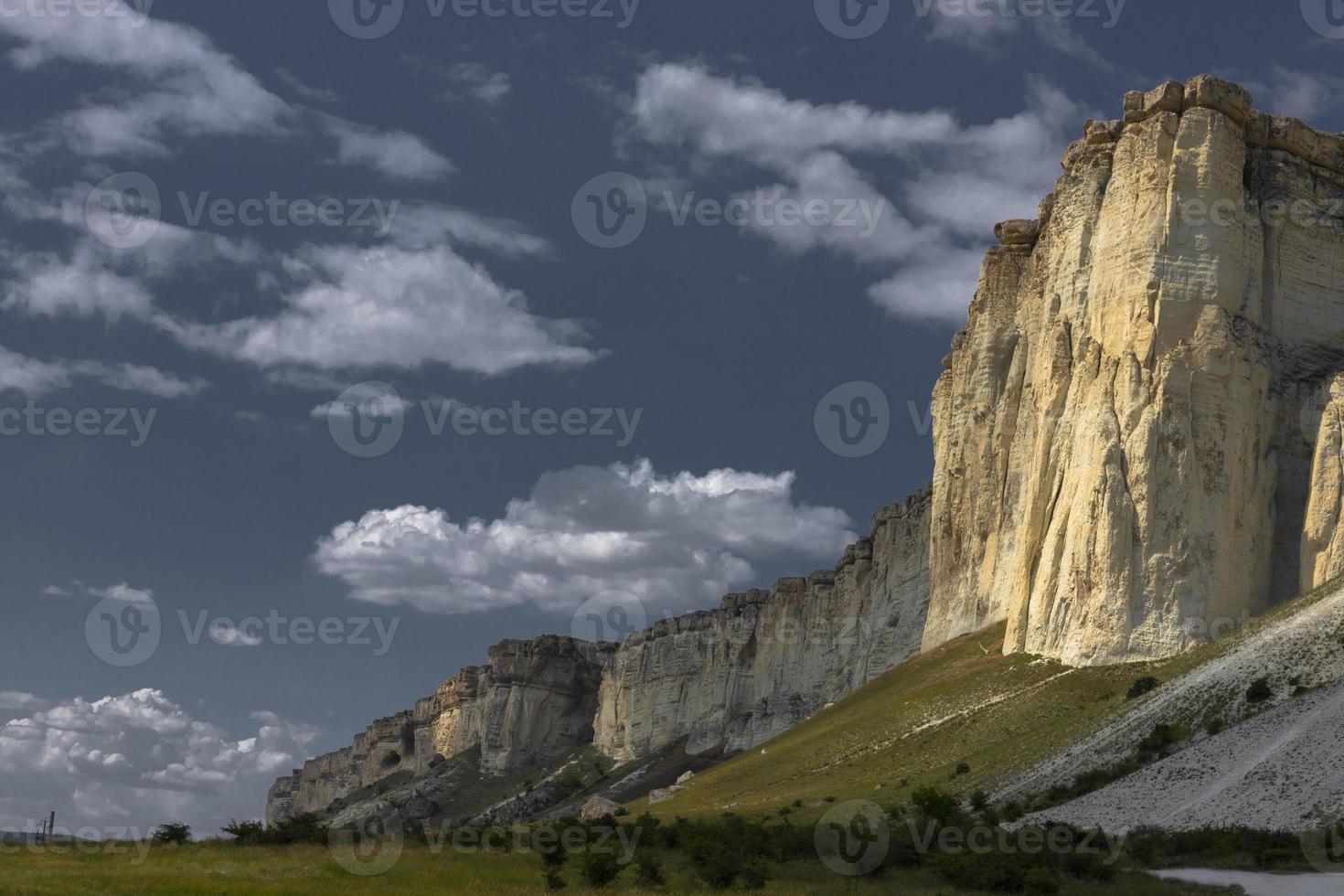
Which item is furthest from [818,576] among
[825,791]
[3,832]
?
[3,832]

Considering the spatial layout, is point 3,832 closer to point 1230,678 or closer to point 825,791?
point 825,791

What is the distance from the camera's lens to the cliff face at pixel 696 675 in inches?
4117

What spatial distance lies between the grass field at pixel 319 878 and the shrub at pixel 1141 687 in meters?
23.9

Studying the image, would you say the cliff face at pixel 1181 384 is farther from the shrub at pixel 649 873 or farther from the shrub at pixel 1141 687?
the shrub at pixel 649 873

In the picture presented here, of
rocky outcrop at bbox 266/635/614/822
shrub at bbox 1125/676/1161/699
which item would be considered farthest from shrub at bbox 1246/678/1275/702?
rocky outcrop at bbox 266/635/614/822

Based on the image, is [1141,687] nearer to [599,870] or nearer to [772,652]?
[599,870]

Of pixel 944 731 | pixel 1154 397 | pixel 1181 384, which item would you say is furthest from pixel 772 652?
pixel 1181 384

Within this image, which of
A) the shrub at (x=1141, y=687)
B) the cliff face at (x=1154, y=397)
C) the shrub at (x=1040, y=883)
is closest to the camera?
the shrub at (x=1040, y=883)

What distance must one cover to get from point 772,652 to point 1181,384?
2447 inches

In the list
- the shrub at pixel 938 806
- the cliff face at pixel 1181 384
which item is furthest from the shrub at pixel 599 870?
the cliff face at pixel 1181 384

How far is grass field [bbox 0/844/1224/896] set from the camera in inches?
1101

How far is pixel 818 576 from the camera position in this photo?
387ft

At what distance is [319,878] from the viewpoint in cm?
3109

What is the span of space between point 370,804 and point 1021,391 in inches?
3445
